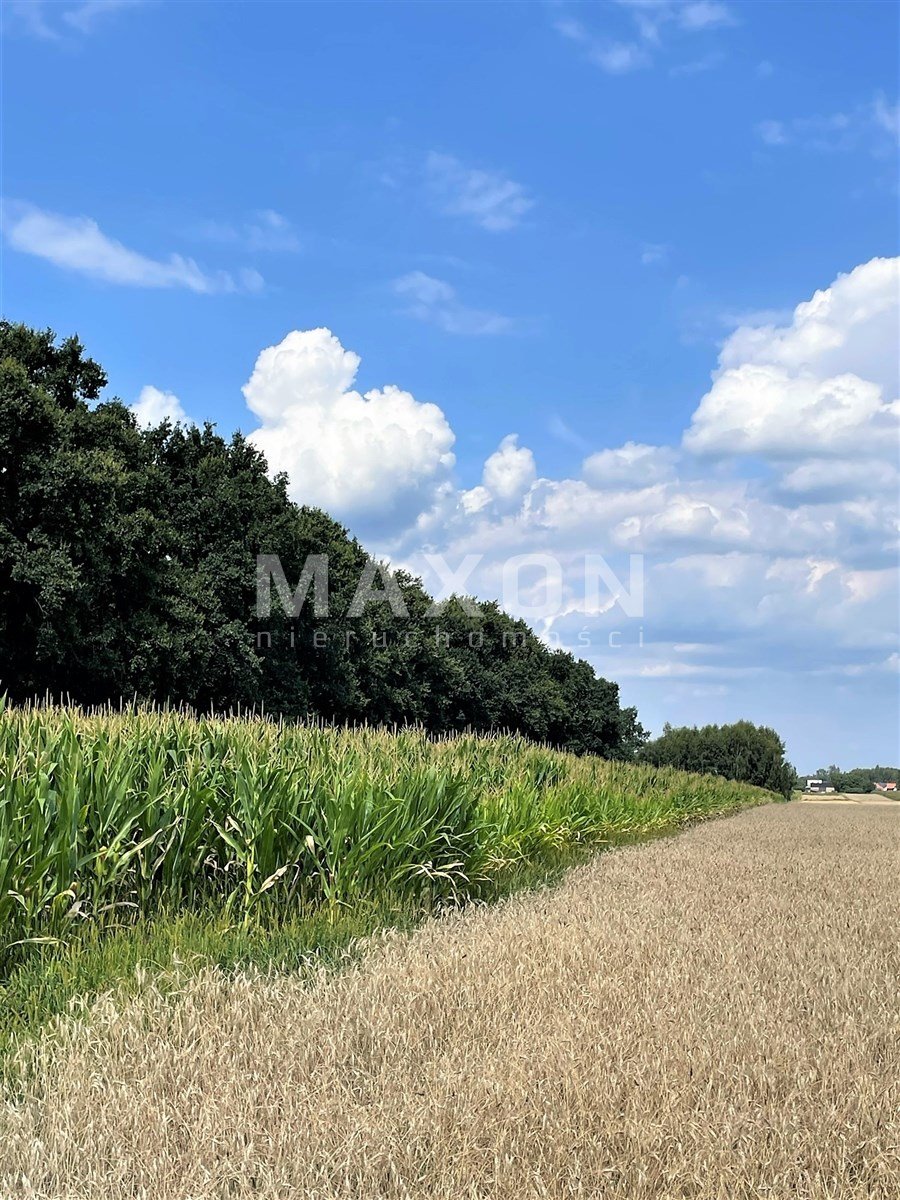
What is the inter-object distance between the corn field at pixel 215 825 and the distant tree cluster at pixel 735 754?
87.2m

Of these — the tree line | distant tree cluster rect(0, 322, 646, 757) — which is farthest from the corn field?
distant tree cluster rect(0, 322, 646, 757)

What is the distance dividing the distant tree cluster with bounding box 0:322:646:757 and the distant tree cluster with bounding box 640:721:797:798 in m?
51.8

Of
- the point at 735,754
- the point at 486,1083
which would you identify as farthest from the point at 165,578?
the point at 735,754

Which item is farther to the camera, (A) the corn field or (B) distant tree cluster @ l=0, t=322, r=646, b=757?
(B) distant tree cluster @ l=0, t=322, r=646, b=757

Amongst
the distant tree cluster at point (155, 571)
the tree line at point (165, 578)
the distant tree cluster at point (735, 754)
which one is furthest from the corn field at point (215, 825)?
the distant tree cluster at point (735, 754)

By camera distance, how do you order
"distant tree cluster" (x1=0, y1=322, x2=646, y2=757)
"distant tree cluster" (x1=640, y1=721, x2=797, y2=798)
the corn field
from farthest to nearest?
"distant tree cluster" (x1=640, y1=721, x2=797, y2=798)
"distant tree cluster" (x1=0, y1=322, x2=646, y2=757)
the corn field

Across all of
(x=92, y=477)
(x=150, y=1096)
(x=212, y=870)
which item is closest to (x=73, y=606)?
(x=92, y=477)

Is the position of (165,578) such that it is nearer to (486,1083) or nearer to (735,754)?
(486,1083)

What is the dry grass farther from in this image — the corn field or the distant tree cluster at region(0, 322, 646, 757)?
the distant tree cluster at region(0, 322, 646, 757)

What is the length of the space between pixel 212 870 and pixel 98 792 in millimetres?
1496

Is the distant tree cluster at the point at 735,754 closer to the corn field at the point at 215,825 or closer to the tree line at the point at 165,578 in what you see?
the tree line at the point at 165,578

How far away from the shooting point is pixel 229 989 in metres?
5.47

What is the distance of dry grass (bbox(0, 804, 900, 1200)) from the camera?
3.57m

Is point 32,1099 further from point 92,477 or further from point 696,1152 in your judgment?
point 92,477
